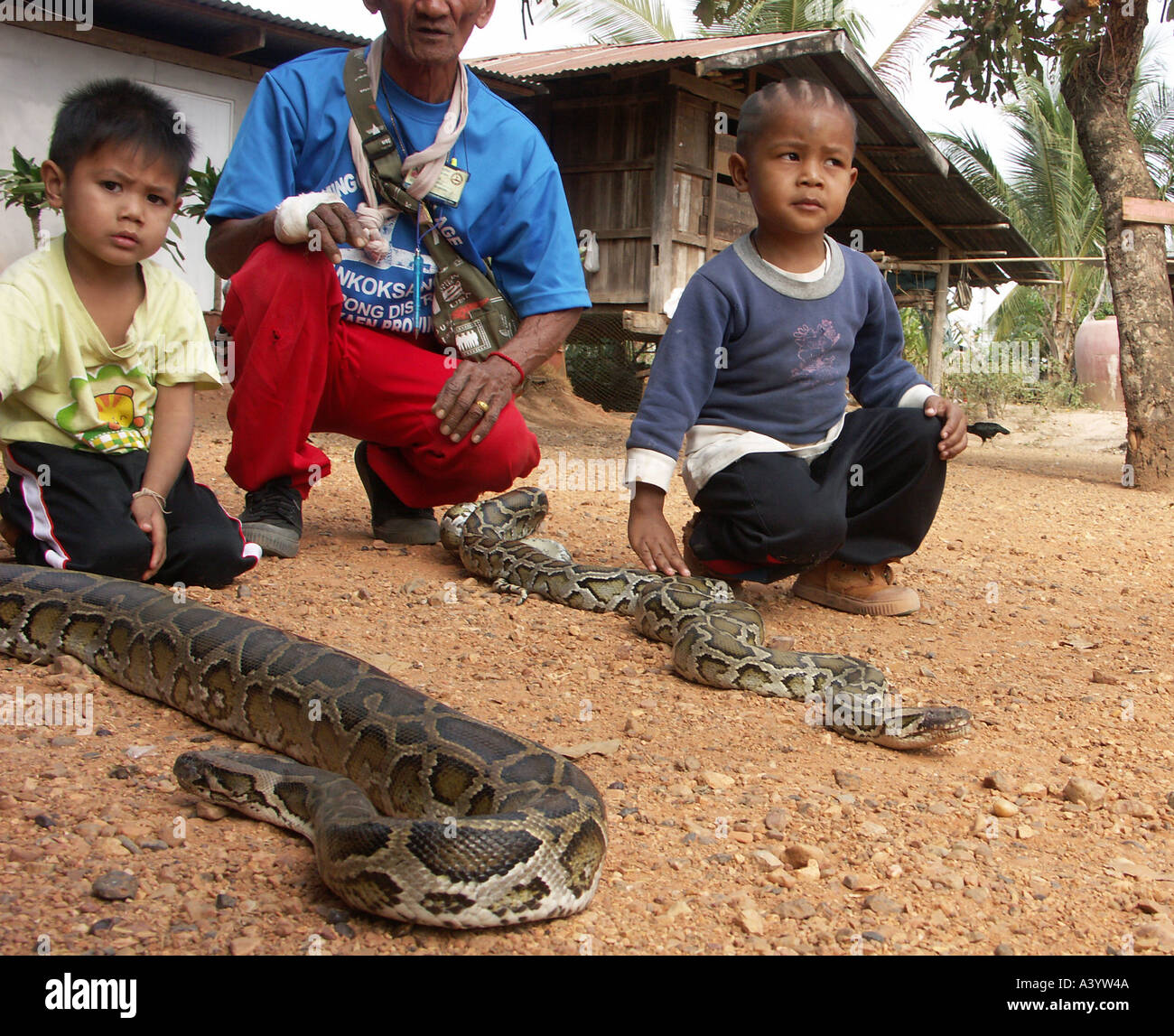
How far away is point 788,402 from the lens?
4.56 metres

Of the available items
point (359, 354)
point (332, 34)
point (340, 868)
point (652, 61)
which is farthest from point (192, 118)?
point (340, 868)

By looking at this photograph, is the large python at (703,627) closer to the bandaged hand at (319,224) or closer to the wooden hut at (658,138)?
the bandaged hand at (319,224)

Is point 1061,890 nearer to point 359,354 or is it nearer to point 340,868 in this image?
point 340,868

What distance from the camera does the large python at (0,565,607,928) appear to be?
2.28m

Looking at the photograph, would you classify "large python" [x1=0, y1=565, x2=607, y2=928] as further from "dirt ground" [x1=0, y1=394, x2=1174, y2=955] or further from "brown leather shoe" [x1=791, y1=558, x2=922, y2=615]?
"brown leather shoe" [x1=791, y1=558, x2=922, y2=615]

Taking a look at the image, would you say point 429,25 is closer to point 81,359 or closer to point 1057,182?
point 81,359

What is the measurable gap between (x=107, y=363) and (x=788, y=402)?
2.75 m

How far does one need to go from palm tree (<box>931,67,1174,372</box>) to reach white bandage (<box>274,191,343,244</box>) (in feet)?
91.3

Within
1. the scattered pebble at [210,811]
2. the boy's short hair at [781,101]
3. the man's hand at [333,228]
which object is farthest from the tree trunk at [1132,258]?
the scattered pebble at [210,811]

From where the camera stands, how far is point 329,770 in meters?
3.12

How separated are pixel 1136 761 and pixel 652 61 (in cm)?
1126

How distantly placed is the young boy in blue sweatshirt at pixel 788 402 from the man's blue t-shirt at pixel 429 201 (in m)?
0.98

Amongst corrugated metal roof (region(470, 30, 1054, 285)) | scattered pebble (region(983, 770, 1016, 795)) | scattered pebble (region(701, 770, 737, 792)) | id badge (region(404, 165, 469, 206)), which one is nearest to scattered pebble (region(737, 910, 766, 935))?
scattered pebble (region(701, 770, 737, 792))

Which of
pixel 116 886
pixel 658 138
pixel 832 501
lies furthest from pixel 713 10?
pixel 658 138
